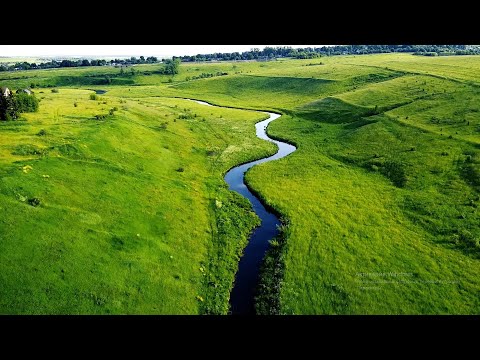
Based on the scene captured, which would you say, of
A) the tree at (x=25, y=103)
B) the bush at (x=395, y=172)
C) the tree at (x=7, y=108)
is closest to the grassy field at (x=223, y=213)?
the bush at (x=395, y=172)

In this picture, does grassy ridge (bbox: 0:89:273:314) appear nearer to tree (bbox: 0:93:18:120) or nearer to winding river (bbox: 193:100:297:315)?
winding river (bbox: 193:100:297:315)

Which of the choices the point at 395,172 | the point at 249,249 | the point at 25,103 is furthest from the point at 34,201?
the point at 395,172

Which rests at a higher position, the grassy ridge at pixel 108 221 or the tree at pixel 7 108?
the tree at pixel 7 108

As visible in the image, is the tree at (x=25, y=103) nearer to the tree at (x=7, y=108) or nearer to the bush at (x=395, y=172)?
the tree at (x=7, y=108)

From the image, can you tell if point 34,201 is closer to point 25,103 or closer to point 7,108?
point 7,108

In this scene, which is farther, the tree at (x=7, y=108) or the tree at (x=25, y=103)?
the tree at (x=25, y=103)
